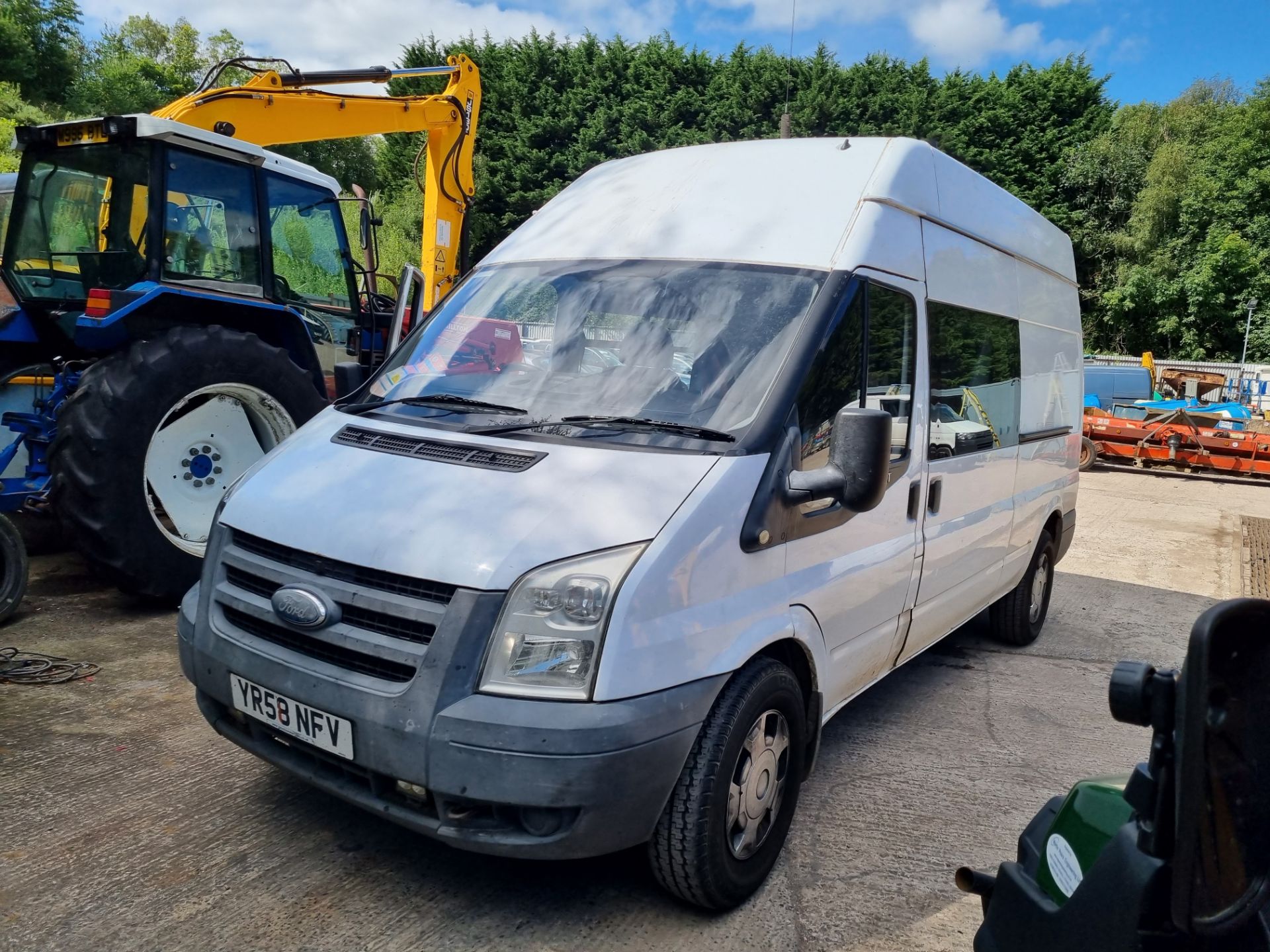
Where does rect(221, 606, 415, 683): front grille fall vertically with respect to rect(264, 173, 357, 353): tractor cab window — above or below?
below

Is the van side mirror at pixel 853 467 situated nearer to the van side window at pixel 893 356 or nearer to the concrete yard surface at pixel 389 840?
the van side window at pixel 893 356

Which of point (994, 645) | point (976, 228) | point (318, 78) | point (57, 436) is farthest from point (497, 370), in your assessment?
point (318, 78)

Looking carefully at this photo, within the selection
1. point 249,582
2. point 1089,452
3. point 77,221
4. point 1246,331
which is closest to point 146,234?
point 77,221

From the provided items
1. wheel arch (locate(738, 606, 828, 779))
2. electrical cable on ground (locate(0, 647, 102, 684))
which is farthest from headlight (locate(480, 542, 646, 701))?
electrical cable on ground (locate(0, 647, 102, 684))

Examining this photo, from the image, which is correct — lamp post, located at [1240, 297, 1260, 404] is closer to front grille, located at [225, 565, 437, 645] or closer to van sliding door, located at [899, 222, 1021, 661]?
van sliding door, located at [899, 222, 1021, 661]

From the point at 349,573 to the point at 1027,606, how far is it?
4.71m

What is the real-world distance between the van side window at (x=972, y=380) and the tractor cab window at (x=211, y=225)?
14.3 feet

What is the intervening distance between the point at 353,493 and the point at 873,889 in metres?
2.14

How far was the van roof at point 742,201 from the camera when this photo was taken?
3418 mm

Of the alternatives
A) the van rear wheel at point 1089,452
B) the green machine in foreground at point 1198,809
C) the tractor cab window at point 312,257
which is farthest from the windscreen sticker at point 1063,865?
the van rear wheel at point 1089,452

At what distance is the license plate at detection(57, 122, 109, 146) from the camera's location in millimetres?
5426

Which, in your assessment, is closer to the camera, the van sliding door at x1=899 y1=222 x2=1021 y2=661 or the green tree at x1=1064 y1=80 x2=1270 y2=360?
the van sliding door at x1=899 y1=222 x2=1021 y2=661

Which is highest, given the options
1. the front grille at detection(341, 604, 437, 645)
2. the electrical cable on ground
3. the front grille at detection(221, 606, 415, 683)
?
the front grille at detection(341, 604, 437, 645)

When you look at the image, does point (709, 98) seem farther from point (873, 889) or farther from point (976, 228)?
point (873, 889)
